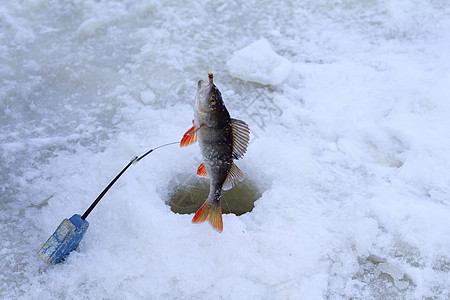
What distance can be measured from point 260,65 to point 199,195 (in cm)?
153

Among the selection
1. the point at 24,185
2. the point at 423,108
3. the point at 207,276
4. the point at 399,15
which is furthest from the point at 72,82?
the point at 399,15

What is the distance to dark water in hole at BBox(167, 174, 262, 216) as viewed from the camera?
289cm

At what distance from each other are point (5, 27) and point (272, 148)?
3.46 metres

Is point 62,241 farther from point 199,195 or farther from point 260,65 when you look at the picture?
point 260,65

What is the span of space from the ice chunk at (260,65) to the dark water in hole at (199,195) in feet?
4.03

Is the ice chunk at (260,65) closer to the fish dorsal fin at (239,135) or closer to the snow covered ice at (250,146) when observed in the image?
the snow covered ice at (250,146)

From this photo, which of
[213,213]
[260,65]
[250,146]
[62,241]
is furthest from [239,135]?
[260,65]

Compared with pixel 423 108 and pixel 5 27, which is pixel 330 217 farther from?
pixel 5 27

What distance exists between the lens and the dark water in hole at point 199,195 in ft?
9.48

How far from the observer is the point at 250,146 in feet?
9.95

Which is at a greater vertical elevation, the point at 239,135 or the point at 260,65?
the point at 239,135

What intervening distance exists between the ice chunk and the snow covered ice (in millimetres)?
16

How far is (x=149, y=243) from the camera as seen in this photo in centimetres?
240

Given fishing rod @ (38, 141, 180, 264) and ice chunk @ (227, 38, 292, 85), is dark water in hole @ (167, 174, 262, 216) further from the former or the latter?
ice chunk @ (227, 38, 292, 85)
